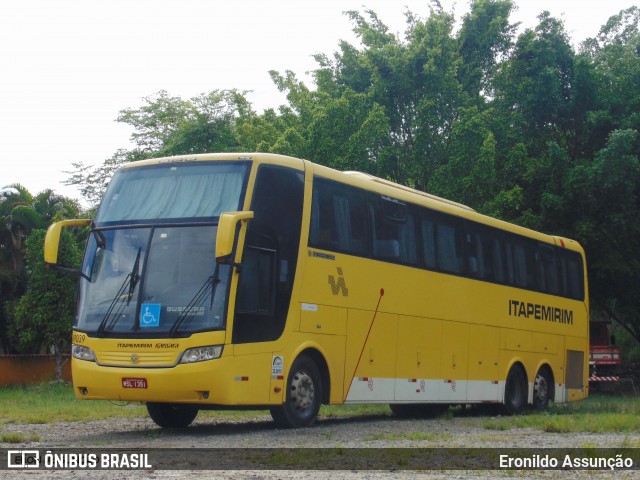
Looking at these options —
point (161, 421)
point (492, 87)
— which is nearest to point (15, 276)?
point (492, 87)

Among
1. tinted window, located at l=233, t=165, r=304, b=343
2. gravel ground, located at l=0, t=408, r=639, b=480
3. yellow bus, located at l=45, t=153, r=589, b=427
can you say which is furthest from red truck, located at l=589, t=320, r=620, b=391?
tinted window, located at l=233, t=165, r=304, b=343

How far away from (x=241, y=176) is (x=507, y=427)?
553 centimetres

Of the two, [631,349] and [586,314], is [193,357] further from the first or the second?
[631,349]

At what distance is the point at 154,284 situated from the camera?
14094mm

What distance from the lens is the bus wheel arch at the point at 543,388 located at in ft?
75.8

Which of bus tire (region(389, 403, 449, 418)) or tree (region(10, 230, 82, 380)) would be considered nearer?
bus tire (region(389, 403, 449, 418))

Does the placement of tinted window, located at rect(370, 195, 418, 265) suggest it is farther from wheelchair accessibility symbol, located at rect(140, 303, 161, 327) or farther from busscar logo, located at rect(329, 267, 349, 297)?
wheelchair accessibility symbol, located at rect(140, 303, 161, 327)

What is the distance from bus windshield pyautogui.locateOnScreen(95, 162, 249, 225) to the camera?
567 inches

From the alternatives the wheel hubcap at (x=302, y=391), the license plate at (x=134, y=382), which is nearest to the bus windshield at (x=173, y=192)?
the license plate at (x=134, y=382)

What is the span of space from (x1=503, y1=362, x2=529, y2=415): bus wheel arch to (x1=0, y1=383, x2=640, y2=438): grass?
2.29ft

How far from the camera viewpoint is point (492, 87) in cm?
3797

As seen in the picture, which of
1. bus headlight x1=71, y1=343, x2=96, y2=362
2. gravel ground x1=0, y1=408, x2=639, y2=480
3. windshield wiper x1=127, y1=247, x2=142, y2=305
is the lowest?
gravel ground x1=0, y1=408, x2=639, y2=480

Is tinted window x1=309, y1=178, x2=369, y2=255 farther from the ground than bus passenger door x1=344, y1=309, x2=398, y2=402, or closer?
farther from the ground

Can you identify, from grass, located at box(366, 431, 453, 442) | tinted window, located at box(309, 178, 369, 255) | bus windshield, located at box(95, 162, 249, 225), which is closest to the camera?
grass, located at box(366, 431, 453, 442)
